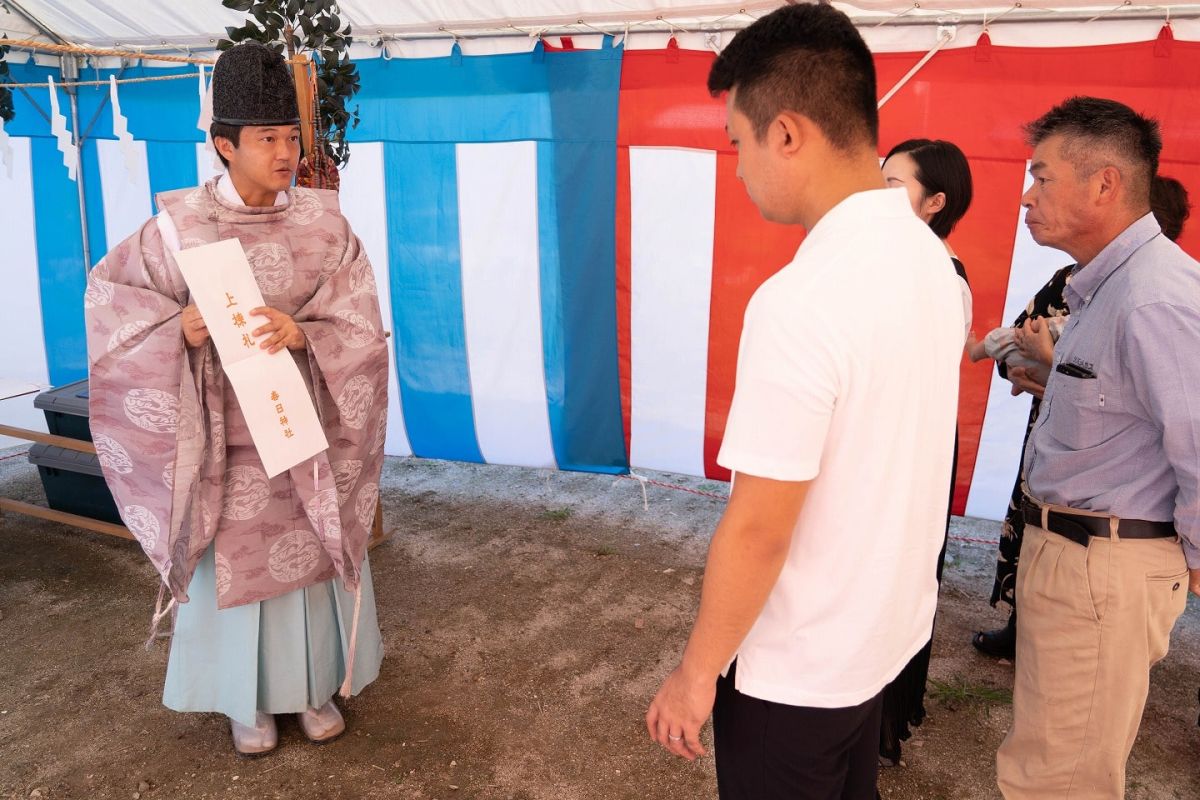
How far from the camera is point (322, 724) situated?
242 centimetres

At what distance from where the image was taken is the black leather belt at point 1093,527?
5.40 ft

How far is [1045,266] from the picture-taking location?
3131 mm

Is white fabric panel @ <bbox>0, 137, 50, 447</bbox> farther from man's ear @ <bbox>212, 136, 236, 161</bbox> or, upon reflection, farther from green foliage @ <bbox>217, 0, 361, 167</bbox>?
man's ear @ <bbox>212, 136, 236, 161</bbox>

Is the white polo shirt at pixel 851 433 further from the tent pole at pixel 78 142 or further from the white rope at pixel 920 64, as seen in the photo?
the tent pole at pixel 78 142

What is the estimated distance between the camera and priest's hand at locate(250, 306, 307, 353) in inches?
78.5

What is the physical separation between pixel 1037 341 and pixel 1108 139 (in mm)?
508

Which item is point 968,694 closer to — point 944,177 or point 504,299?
point 944,177

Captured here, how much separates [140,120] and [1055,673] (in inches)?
190

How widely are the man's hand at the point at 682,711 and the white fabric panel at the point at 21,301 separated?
4981 millimetres

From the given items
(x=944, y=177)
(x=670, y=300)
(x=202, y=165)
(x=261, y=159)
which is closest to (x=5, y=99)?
(x=202, y=165)

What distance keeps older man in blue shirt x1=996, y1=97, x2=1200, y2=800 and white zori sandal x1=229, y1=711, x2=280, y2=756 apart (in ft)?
6.39

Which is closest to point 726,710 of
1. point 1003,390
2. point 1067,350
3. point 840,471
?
point 840,471

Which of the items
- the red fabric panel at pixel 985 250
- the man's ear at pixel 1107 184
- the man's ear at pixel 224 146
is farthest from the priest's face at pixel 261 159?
the red fabric panel at pixel 985 250

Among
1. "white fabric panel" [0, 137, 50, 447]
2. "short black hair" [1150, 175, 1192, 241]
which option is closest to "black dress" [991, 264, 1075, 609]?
"short black hair" [1150, 175, 1192, 241]
